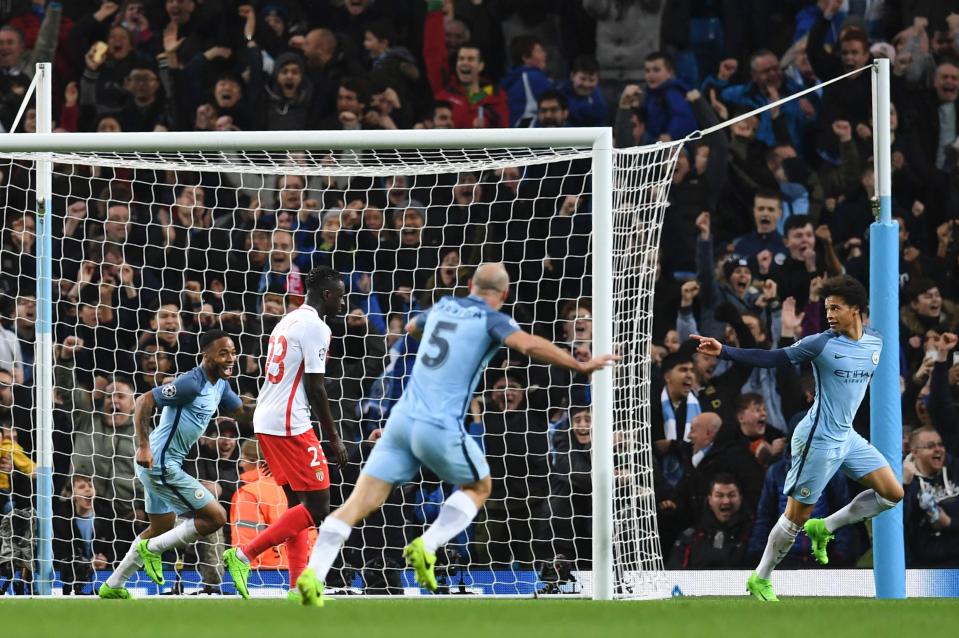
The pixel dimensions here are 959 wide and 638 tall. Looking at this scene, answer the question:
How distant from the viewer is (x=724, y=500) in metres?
11.6

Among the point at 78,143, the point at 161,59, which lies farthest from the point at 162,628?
the point at 161,59

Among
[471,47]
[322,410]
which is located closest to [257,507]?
[322,410]

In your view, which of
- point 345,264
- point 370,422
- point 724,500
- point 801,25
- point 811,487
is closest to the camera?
point 811,487

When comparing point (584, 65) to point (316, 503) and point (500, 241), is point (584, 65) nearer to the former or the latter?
point (500, 241)

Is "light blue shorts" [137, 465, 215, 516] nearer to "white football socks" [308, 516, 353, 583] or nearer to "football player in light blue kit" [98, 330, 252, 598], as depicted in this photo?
"football player in light blue kit" [98, 330, 252, 598]

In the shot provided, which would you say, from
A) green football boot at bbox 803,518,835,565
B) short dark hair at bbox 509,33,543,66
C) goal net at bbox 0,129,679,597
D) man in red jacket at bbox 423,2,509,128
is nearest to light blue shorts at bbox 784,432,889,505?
green football boot at bbox 803,518,835,565

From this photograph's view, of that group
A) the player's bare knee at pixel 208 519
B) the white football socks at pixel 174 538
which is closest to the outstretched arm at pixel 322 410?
the player's bare knee at pixel 208 519

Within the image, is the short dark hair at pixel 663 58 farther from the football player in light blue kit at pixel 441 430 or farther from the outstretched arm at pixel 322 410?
the football player in light blue kit at pixel 441 430

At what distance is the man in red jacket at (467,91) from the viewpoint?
1438cm

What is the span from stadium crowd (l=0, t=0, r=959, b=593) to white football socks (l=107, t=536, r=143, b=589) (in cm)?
124

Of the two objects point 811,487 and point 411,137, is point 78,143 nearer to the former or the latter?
point 411,137

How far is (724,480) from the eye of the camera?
11.7 metres

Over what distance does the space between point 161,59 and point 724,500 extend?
7075 mm

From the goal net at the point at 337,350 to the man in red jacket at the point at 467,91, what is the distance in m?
0.55
